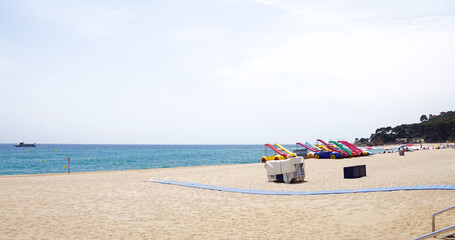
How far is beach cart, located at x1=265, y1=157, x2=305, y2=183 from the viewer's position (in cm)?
1593

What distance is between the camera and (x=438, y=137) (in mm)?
104688

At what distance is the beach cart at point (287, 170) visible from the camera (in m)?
15.9

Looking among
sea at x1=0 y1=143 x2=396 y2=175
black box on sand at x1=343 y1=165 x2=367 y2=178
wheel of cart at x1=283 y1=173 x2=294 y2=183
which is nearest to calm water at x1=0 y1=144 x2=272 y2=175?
sea at x1=0 y1=143 x2=396 y2=175

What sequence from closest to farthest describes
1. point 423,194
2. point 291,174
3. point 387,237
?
point 387,237
point 423,194
point 291,174

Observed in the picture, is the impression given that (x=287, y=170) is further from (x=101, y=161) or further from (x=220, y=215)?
(x=101, y=161)

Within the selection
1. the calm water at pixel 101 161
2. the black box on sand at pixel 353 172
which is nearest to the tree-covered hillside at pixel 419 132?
the calm water at pixel 101 161

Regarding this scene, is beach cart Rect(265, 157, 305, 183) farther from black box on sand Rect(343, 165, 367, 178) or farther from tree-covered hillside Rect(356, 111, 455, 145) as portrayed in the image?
tree-covered hillside Rect(356, 111, 455, 145)

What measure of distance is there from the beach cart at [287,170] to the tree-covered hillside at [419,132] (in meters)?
97.6

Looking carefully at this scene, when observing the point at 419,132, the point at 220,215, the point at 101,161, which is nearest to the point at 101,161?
the point at 101,161

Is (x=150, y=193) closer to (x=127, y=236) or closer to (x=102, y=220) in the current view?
(x=102, y=220)

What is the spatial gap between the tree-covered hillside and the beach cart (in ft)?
320

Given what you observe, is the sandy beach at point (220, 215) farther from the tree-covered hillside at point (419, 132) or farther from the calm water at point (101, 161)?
the tree-covered hillside at point (419, 132)

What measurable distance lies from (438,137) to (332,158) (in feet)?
289

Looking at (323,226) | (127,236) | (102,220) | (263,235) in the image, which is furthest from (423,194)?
(102,220)
